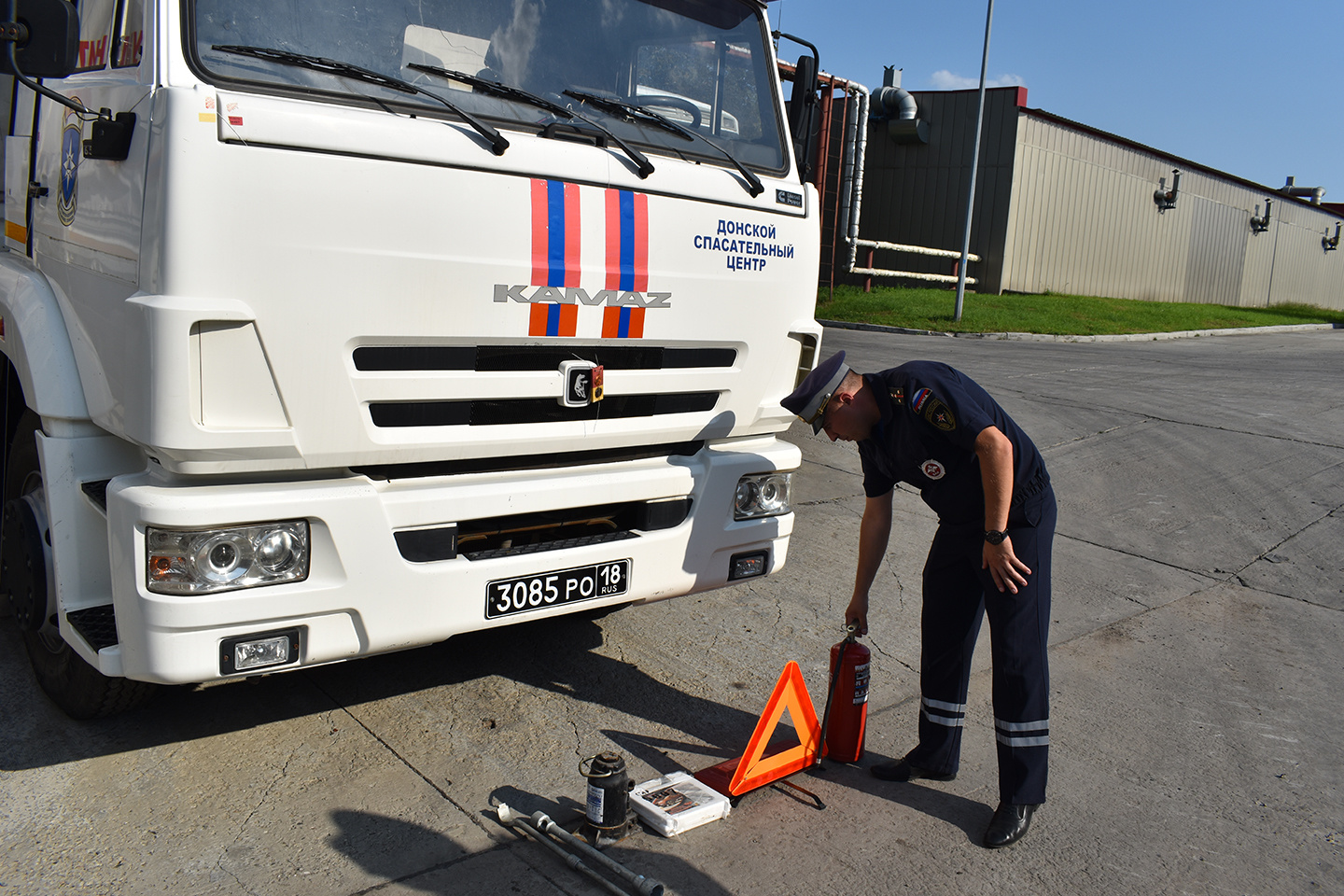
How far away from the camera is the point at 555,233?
329cm

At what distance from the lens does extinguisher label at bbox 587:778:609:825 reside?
120 inches

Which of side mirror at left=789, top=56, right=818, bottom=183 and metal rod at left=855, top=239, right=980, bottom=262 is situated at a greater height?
metal rod at left=855, top=239, right=980, bottom=262

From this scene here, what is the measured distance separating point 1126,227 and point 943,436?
83.3 ft

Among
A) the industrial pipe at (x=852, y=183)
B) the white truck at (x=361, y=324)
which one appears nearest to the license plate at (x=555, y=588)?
the white truck at (x=361, y=324)

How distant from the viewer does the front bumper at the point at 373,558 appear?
2.82 meters

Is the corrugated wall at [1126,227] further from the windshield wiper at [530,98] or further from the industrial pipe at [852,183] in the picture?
the windshield wiper at [530,98]

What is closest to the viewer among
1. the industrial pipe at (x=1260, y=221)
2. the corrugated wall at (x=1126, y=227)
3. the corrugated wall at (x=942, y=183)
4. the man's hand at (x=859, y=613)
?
the man's hand at (x=859, y=613)

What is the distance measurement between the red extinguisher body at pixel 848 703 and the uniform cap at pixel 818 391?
0.85 meters

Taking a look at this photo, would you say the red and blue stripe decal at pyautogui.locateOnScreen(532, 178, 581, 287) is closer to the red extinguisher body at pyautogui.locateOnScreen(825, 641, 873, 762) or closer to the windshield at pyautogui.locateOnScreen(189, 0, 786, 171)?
the windshield at pyautogui.locateOnScreen(189, 0, 786, 171)

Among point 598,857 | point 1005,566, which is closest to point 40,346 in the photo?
point 598,857

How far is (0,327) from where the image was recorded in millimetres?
3660

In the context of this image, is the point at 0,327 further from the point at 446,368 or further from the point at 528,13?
the point at 528,13

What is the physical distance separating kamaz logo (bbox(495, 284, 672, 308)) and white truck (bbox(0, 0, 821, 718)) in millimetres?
11

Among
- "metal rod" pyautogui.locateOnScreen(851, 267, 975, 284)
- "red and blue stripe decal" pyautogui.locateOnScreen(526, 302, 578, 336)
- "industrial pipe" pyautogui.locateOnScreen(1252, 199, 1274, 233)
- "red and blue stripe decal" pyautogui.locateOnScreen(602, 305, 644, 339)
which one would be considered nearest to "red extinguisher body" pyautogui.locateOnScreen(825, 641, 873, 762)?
"red and blue stripe decal" pyautogui.locateOnScreen(602, 305, 644, 339)
